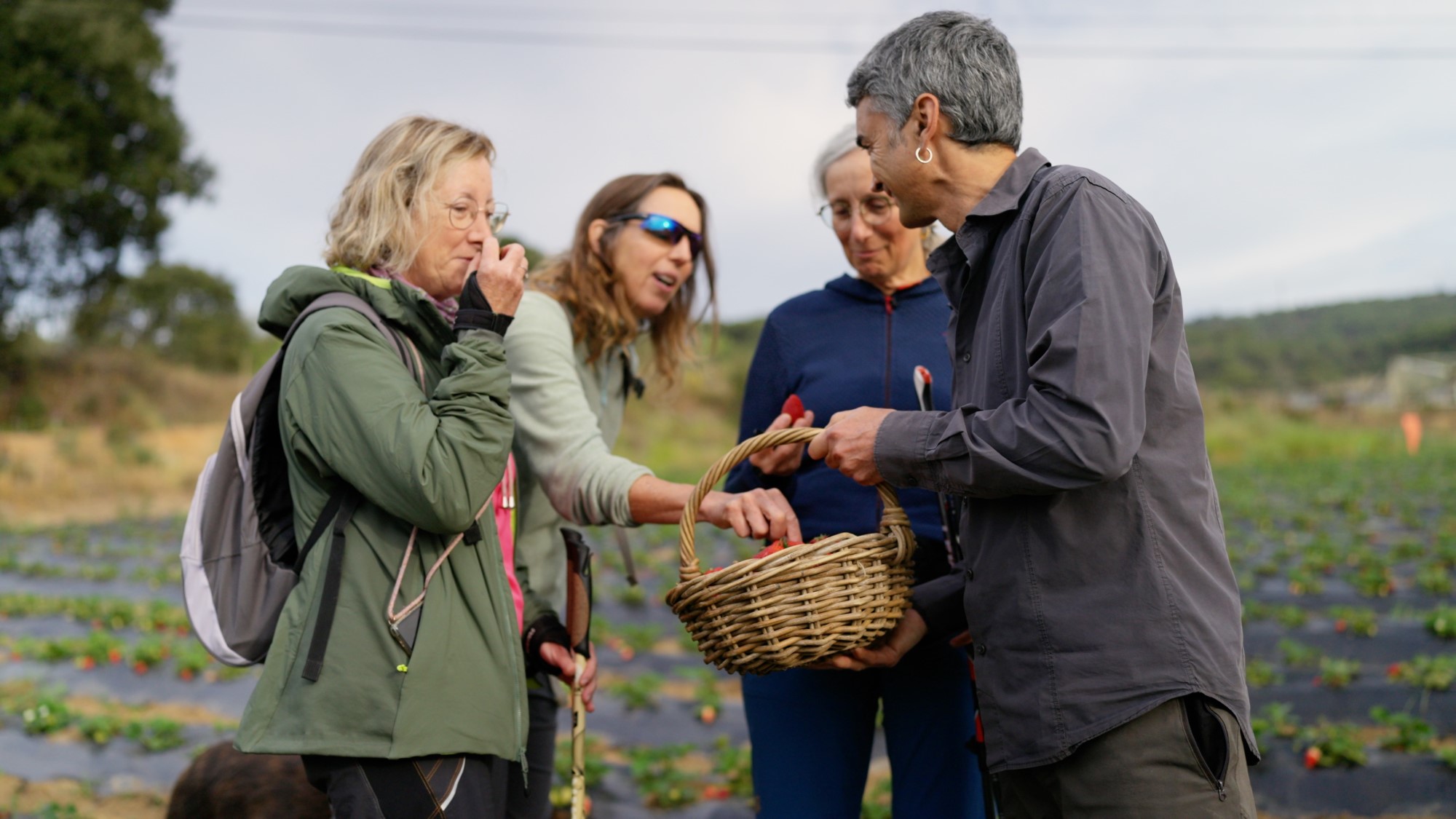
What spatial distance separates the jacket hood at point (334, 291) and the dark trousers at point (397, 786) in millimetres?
794

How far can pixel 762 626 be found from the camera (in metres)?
1.86

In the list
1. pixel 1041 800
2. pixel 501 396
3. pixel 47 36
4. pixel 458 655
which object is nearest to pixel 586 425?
pixel 501 396

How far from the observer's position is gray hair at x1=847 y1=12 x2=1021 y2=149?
1.80 metres

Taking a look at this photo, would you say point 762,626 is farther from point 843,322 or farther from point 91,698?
point 91,698

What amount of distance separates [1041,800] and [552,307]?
154cm

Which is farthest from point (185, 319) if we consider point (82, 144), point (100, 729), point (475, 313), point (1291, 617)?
point (475, 313)

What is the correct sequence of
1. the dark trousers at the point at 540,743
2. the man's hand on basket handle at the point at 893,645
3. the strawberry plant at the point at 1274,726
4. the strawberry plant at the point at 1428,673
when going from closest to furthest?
the man's hand on basket handle at the point at 893,645
the dark trousers at the point at 540,743
the strawberry plant at the point at 1274,726
the strawberry plant at the point at 1428,673

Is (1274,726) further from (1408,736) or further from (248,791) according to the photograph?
(248,791)

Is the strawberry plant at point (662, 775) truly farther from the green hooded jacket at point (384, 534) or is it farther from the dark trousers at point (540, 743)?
the green hooded jacket at point (384, 534)

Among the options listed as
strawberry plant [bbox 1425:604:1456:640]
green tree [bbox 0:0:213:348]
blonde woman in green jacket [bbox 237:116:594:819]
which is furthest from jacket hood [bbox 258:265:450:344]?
green tree [bbox 0:0:213:348]

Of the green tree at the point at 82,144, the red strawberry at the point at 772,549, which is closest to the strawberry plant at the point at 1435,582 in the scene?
the red strawberry at the point at 772,549

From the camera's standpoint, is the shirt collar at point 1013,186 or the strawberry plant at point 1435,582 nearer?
the shirt collar at point 1013,186

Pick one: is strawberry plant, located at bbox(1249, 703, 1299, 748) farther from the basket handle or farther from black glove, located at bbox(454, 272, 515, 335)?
black glove, located at bbox(454, 272, 515, 335)

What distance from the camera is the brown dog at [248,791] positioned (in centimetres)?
275
